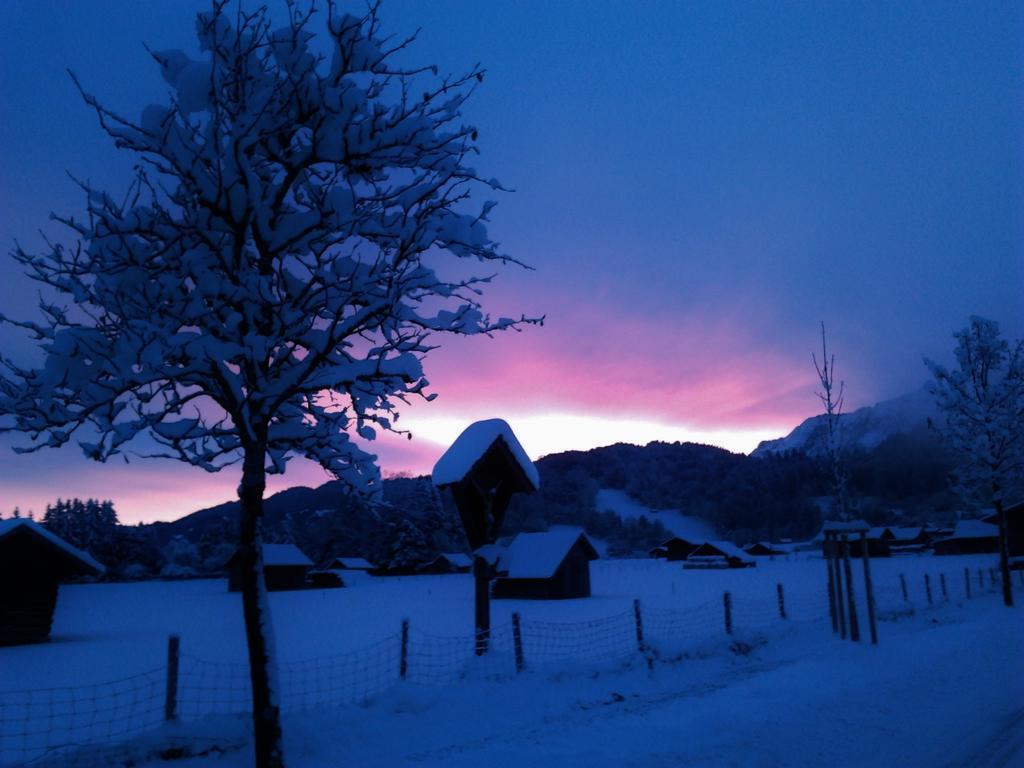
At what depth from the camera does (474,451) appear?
436 inches

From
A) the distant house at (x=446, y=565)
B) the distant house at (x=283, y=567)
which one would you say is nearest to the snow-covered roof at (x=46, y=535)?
the distant house at (x=283, y=567)

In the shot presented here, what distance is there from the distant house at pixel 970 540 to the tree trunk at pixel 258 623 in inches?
3279

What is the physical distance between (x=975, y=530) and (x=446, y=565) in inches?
2470

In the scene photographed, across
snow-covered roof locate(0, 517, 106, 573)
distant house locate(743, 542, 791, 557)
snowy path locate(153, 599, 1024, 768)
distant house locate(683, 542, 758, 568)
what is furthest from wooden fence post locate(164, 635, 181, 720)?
distant house locate(743, 542, 791, 557)

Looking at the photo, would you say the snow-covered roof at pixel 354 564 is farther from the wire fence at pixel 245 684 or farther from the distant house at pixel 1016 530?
the distant house at pixel 1016 530

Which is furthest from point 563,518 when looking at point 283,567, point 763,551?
point 283,567

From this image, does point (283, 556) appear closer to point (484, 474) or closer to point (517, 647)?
point (517, 647)

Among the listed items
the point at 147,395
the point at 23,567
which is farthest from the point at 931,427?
the point at 23,567

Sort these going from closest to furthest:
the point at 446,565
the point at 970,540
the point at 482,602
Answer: the point at 482,602, the point at 970,540, the point at 446,565

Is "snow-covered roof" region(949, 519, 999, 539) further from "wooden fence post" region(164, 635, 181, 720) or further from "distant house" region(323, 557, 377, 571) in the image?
"wooden fence post" region(164, 635, 181, 720)

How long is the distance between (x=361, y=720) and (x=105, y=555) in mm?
106202

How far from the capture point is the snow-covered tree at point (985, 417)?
76.8ft

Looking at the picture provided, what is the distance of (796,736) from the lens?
24.7ft

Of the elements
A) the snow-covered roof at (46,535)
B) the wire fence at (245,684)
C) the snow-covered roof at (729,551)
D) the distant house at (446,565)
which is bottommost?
the distant house at (446,565)
